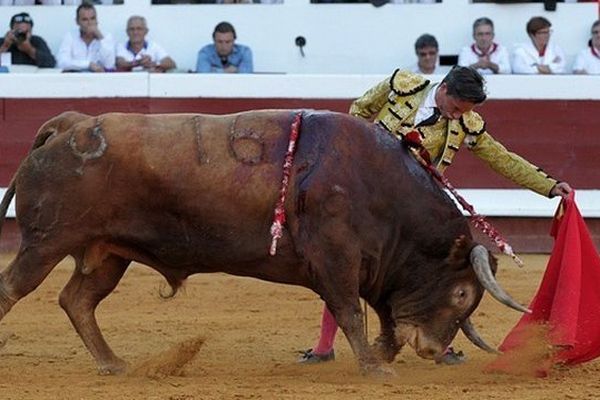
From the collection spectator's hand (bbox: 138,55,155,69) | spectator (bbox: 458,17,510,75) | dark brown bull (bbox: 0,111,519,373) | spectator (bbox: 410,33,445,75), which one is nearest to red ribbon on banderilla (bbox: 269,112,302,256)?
dark brown bull (bbox: 0,111,519,373)

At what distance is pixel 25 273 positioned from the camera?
5.51m

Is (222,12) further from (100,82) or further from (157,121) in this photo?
(157,121)

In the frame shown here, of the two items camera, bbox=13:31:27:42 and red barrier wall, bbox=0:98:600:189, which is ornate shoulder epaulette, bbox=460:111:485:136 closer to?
red barrier wall, bbox=0:98:600:189

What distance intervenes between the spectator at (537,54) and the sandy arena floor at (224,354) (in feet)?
5.67

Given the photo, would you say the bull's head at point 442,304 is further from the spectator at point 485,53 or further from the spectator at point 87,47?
the spectator at point 87,47

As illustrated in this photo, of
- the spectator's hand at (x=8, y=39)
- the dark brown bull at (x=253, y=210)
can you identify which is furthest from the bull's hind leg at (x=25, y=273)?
the spectator's hand at (x=8, y=39)

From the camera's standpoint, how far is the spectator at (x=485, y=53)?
9.80 metres

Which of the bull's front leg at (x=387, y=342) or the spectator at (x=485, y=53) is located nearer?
the bull's front leg at (x=387, y=342)

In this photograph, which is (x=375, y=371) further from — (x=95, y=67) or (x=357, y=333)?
(x=95, y=67)

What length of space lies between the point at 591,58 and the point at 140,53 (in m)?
2.95

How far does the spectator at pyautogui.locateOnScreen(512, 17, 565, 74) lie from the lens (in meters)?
9.86

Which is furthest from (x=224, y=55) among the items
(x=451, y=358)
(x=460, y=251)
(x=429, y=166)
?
(x=460, y=251)

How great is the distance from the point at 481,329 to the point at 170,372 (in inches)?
73.0

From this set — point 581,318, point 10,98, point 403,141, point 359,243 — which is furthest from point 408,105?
point 10,98
